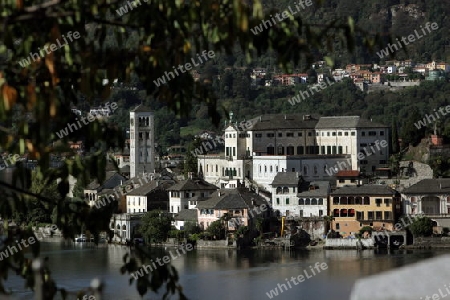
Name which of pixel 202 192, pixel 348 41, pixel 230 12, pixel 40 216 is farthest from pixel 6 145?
pixel 40 216

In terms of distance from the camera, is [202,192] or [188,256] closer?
[188,256]

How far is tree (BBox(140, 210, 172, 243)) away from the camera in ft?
111

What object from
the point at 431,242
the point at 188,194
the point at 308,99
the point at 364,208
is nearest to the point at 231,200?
the point at 188,194

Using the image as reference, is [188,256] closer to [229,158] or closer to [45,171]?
[229,158]

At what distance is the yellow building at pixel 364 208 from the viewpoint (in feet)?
107

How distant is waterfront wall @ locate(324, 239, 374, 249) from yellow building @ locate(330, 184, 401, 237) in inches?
27.5

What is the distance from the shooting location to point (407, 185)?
3428cm

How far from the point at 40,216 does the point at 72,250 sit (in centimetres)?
618

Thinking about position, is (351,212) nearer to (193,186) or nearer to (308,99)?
(193,186)

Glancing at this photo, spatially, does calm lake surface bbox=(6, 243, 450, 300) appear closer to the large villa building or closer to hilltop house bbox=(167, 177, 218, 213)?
hilltop house bbox=(167, 177, 218, 213)

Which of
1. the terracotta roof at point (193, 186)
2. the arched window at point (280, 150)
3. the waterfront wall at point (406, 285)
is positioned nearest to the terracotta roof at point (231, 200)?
the terracotta roof at point (193, 186)

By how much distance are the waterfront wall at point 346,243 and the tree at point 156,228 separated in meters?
4.42

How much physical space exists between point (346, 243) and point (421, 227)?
1835 mm

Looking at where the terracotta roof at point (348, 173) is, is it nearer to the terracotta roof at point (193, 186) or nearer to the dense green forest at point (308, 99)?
the terracotta roof at point (193, 186)
